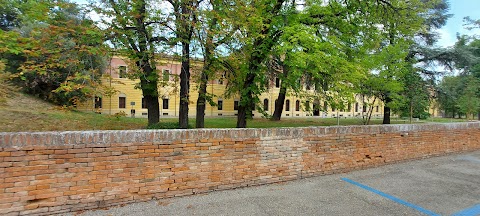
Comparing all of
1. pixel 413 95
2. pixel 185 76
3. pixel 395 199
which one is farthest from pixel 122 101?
pixel 395 199

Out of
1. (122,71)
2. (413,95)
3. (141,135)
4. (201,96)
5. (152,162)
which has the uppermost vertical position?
(122,71)

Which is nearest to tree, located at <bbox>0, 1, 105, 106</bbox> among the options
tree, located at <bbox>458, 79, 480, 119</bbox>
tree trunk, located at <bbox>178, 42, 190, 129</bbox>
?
tree trunk, located at <bbox>178, 42, 190, 129</bbox>

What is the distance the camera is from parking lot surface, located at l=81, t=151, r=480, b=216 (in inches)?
147

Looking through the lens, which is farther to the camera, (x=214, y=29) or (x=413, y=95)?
(x=413, y=95)

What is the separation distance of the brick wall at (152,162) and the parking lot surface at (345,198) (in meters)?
0.22

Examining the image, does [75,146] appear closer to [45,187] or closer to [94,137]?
[94,137]

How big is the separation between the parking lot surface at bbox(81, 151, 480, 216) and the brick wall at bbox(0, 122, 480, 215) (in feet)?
0.72

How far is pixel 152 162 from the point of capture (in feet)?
12.9

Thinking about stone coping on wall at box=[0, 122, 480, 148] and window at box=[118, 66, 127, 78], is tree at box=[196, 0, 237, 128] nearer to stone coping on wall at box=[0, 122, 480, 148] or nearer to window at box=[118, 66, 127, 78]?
window at box=[118, 66, 127, 78]

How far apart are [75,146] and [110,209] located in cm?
107

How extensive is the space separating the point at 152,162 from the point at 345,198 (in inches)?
135

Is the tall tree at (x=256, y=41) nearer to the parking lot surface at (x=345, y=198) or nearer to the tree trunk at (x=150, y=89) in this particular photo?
the tree trunk at (x=150, y=89)

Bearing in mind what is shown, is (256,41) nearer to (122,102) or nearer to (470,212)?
(470,212)

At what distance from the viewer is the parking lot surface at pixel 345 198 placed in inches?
147
